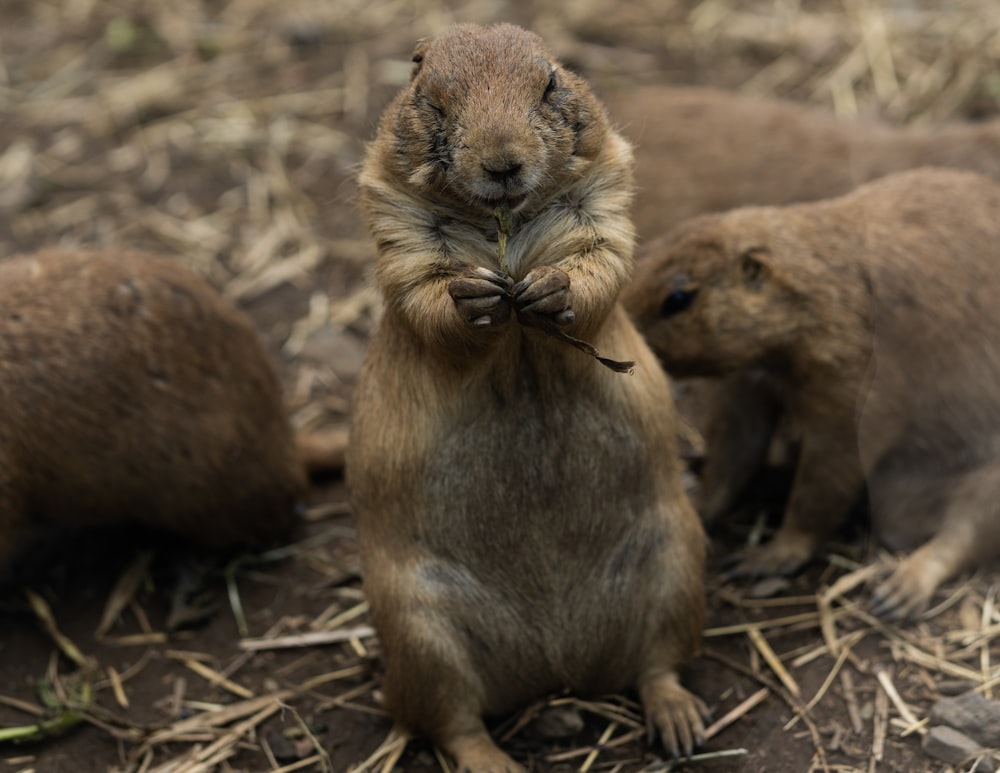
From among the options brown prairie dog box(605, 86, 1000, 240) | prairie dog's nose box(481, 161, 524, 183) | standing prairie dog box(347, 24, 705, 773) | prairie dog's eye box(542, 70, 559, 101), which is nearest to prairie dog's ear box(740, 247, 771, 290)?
standing prairie dog box(347, 24, 705, 773)

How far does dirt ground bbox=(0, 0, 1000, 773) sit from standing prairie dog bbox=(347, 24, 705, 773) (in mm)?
333

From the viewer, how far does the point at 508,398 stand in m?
4.82

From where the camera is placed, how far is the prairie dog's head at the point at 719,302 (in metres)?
5.75

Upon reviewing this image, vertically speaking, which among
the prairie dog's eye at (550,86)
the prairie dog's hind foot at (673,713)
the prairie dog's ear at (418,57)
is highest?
the prairie dog's ear at (418,57)

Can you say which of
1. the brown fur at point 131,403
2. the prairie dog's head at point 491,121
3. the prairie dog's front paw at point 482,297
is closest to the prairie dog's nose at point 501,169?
the prairie dog's head at point 491,121

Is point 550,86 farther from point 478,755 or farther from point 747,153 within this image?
point 747,153

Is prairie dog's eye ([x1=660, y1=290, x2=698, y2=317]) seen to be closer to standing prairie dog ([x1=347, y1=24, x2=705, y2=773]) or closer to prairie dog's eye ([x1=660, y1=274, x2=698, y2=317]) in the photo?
prairie dog's eye ([x1=660, y1=274, x2=698, y2=317])

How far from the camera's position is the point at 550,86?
4.50m

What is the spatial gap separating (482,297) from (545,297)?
7.7 inches

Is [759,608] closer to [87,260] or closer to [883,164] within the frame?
[883,164]

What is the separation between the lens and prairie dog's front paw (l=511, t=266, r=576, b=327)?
4262 millimetres

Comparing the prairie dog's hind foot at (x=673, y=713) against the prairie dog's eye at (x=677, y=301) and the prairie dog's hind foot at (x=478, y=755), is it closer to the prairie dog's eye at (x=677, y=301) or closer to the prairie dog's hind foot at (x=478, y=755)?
the prairie dog's hind foot at (x=478, y=755)

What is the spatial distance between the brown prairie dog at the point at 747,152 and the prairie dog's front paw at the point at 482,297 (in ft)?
10.5

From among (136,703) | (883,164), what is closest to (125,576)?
(136,703)
